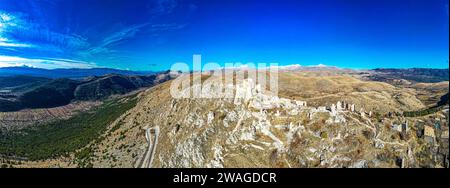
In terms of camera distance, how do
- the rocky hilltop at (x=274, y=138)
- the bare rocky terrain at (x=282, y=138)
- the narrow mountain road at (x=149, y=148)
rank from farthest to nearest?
1. the narrow mountain road at (x=149, y=148)
2. the rocky hilltop at (x=274, y=138)
3. the bare rocky terrain at (x=282, y=138)

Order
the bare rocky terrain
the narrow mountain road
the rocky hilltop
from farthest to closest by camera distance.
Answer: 1. the narrow mountain road
2. the rocky hilltop
3. the bare rocky terrain

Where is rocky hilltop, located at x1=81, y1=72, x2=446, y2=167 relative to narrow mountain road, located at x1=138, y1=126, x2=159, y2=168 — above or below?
above

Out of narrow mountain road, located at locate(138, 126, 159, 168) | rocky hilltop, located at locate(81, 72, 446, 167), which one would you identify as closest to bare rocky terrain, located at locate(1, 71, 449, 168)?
rocky hilltop, located at locate(81, 72, 446, 167)

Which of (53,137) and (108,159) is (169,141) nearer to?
(108,159)

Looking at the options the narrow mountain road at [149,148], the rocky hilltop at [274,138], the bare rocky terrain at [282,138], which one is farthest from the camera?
the narrow mountain road at [149,148]

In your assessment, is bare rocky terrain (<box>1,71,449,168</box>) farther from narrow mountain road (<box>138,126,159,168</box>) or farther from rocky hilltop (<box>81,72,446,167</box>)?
narrow mountain road (<box>138,126,159,168</box>)

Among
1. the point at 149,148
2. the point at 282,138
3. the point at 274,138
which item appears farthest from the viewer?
the point at 149,148

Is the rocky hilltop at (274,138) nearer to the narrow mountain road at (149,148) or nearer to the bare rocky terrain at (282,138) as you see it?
the bare rocky terrain at (282,138)

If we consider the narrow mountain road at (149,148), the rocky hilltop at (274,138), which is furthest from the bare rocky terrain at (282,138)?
the narrow mountain road at (149,148)

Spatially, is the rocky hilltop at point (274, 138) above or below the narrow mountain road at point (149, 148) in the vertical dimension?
above

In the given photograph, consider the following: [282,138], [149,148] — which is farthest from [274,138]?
[149,148]

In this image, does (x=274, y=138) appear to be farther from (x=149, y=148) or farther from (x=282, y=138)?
(x=149, y=148)
